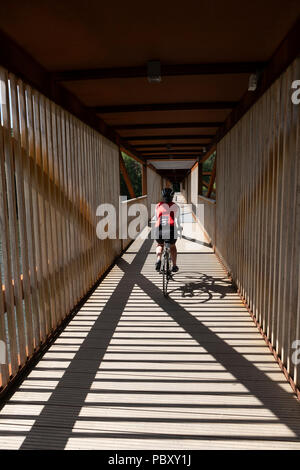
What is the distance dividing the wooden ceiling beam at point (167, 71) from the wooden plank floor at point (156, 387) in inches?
112

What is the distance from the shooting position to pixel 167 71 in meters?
3.50

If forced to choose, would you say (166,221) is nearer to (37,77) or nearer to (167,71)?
(167,71)

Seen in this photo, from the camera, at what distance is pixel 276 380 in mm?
2752

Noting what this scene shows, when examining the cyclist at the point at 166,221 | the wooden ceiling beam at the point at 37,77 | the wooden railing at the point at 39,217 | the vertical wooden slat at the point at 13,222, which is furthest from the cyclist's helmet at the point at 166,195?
the vertical wooden slat at the point at 13,222

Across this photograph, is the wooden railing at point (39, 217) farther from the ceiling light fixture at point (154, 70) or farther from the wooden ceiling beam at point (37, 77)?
the ceiling light fixture at point (154, 70)

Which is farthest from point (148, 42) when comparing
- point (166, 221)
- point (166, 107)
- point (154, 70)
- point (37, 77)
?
point (166, 221)

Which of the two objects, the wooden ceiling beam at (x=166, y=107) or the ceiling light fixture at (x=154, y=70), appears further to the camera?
the wooden ceiling beam at (x=166, y=107)

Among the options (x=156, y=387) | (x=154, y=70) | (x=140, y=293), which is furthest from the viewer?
(x=140, y=293)

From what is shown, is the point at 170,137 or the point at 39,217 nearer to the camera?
the point at 39,217

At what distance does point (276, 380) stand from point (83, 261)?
3.08m

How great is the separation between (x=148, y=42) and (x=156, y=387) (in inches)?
118

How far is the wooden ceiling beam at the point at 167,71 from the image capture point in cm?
343
